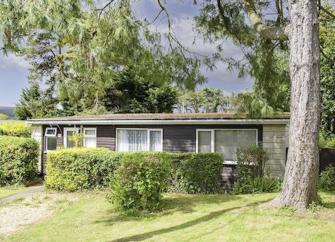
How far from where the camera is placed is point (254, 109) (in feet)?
35.9

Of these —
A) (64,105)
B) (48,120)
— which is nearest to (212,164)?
(48,120)

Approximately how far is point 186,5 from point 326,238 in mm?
7613

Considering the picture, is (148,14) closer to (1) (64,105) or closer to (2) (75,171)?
(2) (75,171)

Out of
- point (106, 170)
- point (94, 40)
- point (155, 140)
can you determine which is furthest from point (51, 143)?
point (94, 40)

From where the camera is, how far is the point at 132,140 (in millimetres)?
17000

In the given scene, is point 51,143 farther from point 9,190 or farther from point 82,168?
point 82,168

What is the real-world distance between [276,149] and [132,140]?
602 cm

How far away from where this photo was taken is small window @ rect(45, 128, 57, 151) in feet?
64.2

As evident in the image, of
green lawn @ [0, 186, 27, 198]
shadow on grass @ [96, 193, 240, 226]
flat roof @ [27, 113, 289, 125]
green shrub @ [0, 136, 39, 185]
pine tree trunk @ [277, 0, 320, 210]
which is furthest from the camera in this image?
green shrub @ [0, 136, 39, 185]

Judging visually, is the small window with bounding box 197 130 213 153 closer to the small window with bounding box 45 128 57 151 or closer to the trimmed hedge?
the trimmed hedge

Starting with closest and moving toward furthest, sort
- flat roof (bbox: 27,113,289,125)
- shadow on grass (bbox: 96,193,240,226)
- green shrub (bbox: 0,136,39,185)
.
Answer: shadow on grass (bbox: 96,193,240,226) → flat roof (bbox: 27,113,289,125) → green shrub (bbox: 0,136,39,185)

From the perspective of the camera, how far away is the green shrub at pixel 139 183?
33.3 feet

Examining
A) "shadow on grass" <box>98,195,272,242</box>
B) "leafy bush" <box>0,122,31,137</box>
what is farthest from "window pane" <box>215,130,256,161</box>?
"leafy bush" <box>0,122,31,137</box>

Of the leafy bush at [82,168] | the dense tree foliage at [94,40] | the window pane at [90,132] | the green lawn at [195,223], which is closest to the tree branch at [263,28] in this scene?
the dense tree foliage at [94,40]
